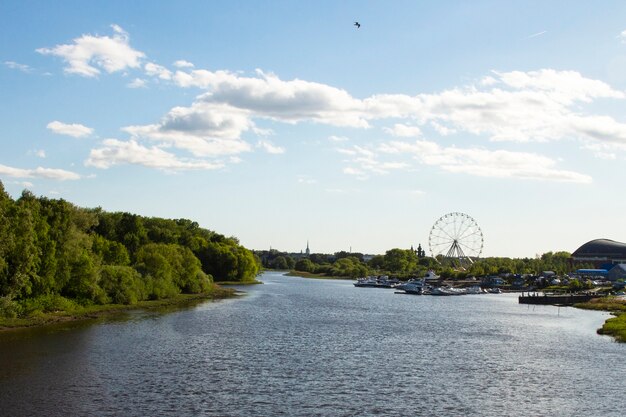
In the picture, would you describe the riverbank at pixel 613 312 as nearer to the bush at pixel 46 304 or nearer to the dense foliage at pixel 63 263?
the bush at pixel 46 304

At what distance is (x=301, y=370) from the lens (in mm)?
51469

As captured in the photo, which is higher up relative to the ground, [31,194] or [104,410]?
[31,194]

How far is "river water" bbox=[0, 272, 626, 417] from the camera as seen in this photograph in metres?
40.0

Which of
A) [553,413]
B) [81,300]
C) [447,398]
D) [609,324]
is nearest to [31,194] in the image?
[81,300]

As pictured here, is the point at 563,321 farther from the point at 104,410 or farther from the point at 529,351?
the point at 104,410

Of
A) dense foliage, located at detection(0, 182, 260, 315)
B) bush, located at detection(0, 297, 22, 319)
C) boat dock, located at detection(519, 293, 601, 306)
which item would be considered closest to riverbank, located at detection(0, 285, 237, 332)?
bush, located at detection(0, 297, 22, 319)

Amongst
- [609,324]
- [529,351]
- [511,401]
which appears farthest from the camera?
[609,324]

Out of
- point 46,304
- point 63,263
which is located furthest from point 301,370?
point 63,263

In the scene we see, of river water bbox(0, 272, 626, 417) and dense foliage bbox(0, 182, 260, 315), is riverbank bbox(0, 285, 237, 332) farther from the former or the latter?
river water bbox(0, 272, 626, 417)

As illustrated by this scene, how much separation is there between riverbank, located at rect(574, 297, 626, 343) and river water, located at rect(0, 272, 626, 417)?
8.97ft

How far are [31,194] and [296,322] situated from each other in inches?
1586

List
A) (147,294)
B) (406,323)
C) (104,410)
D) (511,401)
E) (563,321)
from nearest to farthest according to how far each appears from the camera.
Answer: (104,410) → (511,401) → (406,323) → (563,321) → (147,294)

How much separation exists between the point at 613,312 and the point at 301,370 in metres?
88.1

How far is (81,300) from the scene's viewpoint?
9181 centimetres
